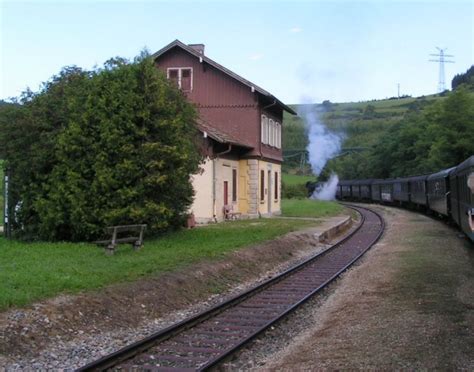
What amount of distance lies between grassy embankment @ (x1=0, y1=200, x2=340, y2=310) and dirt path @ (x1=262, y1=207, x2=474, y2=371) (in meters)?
3.53

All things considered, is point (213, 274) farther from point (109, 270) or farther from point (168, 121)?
point (168, 121)

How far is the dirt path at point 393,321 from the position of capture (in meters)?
6.86

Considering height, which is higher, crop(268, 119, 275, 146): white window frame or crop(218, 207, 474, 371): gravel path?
crop(268, 119, 275, 146): white window frame

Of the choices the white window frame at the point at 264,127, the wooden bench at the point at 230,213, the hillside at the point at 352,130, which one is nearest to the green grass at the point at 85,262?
the wooden bench at the point at 230,213

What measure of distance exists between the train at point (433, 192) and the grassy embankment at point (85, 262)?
20.7 feet

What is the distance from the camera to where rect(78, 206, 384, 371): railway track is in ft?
23.6

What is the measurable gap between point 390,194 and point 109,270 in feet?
153

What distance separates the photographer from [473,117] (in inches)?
2247

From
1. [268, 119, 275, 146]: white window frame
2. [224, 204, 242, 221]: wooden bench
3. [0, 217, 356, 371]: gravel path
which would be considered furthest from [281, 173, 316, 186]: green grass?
[0, 217, 356, 371]: gravel path

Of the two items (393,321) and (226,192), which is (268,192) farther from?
(393,321)

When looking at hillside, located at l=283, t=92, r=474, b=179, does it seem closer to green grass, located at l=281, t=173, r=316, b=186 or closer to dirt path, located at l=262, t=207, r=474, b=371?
green grass, located at l=281, t=173, r=316, b=186

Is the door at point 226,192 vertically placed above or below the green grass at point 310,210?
above

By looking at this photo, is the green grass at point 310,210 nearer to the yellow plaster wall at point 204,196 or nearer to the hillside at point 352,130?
the yellow plaster wall at point 204,196

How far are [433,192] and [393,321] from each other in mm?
25565
